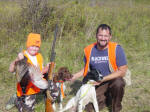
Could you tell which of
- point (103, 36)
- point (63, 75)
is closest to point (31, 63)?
point (63, 75)

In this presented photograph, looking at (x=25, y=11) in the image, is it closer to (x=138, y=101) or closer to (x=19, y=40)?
(x=19, y=40)

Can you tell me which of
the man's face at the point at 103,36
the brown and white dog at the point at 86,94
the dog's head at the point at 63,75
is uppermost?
the man's face at the point at 103,36

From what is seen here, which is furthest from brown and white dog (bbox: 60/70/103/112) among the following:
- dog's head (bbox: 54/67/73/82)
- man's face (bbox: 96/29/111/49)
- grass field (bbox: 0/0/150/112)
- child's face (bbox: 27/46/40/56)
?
grass field (bbox: 0/0/150/112)

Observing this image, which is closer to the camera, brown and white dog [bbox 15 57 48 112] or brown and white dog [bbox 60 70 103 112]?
brown and white dog [bbox 15 57 48 112]

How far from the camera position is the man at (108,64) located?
3402 millimetres

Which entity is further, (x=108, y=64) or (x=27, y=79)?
(x=108, y=64)

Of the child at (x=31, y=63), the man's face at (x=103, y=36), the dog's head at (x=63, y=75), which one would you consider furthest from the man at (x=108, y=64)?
the child at (x=31, y=63)

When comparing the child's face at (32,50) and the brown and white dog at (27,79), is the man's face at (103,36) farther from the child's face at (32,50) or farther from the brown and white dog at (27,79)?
the brown and white dog at (27,79)

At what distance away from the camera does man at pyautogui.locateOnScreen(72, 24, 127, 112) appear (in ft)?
11.2

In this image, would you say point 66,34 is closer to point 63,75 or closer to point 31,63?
point 63,75

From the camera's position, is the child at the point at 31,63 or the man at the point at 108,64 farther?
the man at the point at 108,64

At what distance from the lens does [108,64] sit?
142 inches

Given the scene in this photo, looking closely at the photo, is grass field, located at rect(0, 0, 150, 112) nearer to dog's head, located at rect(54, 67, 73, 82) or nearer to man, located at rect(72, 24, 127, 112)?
man, located at rect(72, 24, 127, 112)

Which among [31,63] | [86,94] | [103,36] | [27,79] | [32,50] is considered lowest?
[86,94]
